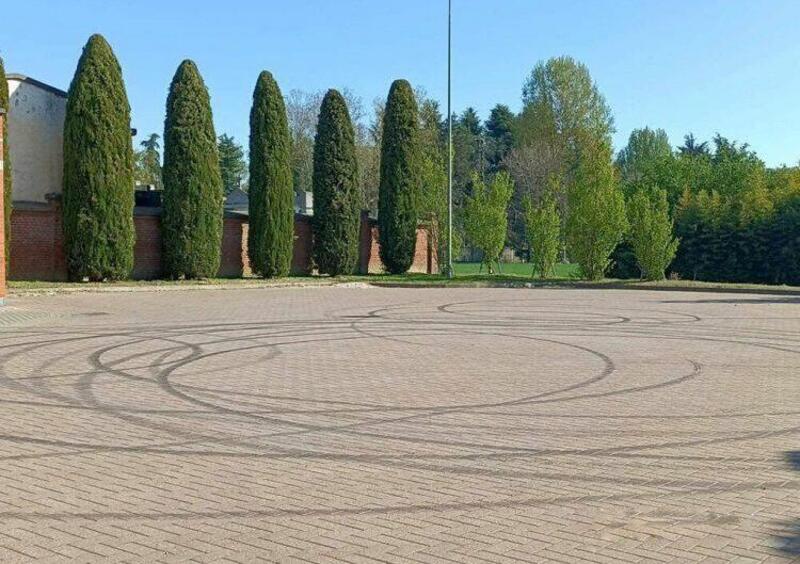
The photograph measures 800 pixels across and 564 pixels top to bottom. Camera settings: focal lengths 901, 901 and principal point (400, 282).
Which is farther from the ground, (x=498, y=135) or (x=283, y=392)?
(x=498, y=135)

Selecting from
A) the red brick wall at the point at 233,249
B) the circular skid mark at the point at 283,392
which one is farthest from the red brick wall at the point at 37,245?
the circular skid mark at the point at 283,392

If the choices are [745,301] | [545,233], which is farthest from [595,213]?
[745,301]

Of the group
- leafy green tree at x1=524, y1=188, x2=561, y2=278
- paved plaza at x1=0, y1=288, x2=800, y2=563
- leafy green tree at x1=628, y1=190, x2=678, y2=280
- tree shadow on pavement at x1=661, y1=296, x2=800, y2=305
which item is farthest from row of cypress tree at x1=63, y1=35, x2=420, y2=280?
tree shadow on pavement at x1=661, y1=296, x2=800, y2=305

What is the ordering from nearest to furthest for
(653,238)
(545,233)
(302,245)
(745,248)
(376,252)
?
1. (653,238)
2. (545,233)
3. (745,248)
4. (302,245)
5. (376,252)

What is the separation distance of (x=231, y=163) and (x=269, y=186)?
211 ft

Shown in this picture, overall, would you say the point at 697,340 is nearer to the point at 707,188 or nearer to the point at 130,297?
the point at 130,297

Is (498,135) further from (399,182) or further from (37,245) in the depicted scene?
(37,245)

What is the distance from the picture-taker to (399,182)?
137ft

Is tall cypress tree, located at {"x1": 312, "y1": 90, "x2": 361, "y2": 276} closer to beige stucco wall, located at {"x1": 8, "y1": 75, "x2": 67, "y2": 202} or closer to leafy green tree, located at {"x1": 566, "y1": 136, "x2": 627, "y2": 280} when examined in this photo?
leafy green tree, located at {"x1": 566, "y1": 136, "x2": 627, "y2": 280}

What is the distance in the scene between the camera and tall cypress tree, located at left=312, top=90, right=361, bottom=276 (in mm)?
39344

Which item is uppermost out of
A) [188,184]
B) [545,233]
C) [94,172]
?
[94,172]

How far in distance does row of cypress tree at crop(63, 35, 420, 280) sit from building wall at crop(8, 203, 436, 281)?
2.98ft

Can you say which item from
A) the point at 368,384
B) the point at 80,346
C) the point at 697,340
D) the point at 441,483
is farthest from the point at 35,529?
the point at 697,340

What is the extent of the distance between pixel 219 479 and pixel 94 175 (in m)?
26.7
